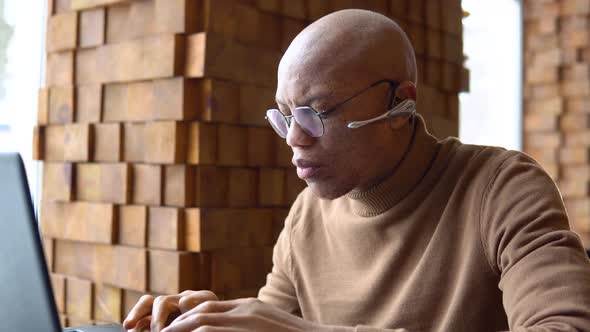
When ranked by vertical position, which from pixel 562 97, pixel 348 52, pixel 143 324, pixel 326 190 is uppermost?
pixel 562 97

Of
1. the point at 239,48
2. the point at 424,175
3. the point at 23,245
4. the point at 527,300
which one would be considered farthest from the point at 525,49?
the point at 23,245

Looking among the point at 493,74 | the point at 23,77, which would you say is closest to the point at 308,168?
the point at 23,77

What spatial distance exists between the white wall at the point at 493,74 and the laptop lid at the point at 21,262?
306cm

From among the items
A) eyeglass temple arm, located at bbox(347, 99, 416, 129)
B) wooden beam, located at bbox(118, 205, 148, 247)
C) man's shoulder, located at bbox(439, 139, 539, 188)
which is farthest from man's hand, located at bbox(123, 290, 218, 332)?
wooden beam, located at bbox(118, 205, 148, 247)

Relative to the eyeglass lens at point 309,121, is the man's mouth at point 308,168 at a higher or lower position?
lower

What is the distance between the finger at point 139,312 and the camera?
1234 mm

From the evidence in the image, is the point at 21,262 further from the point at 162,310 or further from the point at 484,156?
the point at 484,156

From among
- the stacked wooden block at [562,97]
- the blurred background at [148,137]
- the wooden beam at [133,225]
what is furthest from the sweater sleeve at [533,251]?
the stacked wooden block at [562,97]

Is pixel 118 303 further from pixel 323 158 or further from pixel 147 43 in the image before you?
pixel 323 158

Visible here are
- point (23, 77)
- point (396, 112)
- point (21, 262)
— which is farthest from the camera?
point (23, 77)

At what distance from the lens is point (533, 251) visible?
45.1 inches

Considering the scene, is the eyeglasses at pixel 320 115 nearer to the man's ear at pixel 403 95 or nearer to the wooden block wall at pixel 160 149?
the man's ear at pixel 403 95

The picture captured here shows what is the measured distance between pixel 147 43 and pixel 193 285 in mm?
Result: 578

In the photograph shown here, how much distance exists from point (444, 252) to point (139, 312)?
52cm
